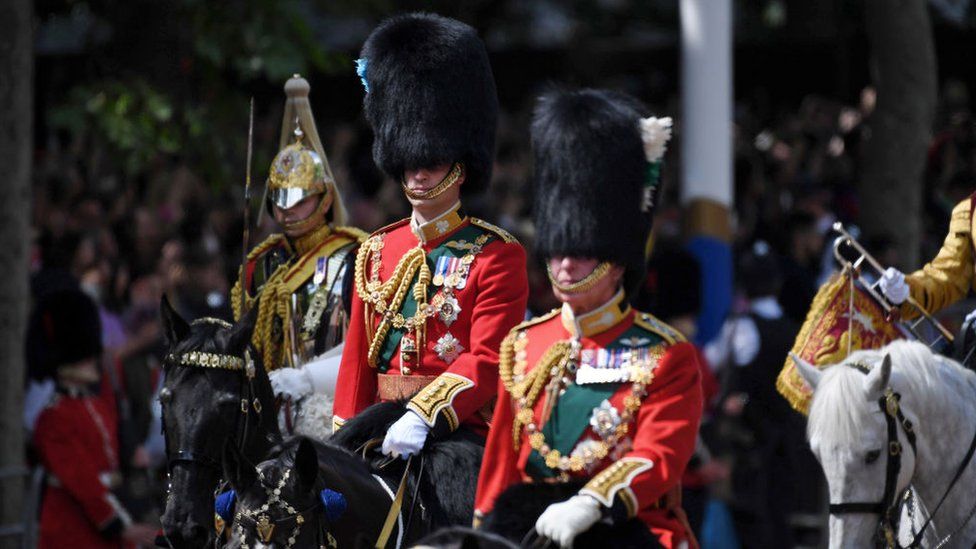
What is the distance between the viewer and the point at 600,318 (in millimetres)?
5789

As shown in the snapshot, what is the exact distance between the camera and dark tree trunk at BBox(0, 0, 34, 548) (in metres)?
10.3

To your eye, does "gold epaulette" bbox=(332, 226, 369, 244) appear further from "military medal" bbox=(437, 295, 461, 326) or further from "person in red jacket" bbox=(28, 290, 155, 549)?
"person in red jacket" bbox=(28, 290, 155, 549)

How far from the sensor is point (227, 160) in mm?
13508

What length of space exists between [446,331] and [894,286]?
70.0 inches

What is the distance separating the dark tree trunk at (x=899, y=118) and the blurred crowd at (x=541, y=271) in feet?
0.74

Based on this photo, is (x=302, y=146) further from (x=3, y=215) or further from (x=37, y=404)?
(x=37, y=404)

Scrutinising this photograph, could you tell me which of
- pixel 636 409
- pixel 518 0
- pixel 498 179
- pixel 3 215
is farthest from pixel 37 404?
pixel 518 0

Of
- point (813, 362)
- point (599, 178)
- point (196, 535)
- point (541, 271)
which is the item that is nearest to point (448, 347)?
point (196, 535)

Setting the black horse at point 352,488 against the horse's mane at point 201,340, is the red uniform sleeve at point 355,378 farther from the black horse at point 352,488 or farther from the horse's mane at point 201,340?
the horse's mane at point 201,340

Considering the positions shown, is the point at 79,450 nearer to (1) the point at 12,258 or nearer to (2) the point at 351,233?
(1) the point at 12,258

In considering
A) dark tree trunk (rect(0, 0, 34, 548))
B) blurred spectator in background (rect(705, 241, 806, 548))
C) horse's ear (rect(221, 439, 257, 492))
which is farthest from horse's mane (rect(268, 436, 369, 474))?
blurred spectator in background (rect(705, 241, 806, 548))

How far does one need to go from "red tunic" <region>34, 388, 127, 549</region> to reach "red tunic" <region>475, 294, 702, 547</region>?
4.48 metres

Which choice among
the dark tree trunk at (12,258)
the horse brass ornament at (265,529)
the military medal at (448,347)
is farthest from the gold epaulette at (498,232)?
the dark tree trunk at (12,258)

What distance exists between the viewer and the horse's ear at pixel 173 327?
6.98 metres
